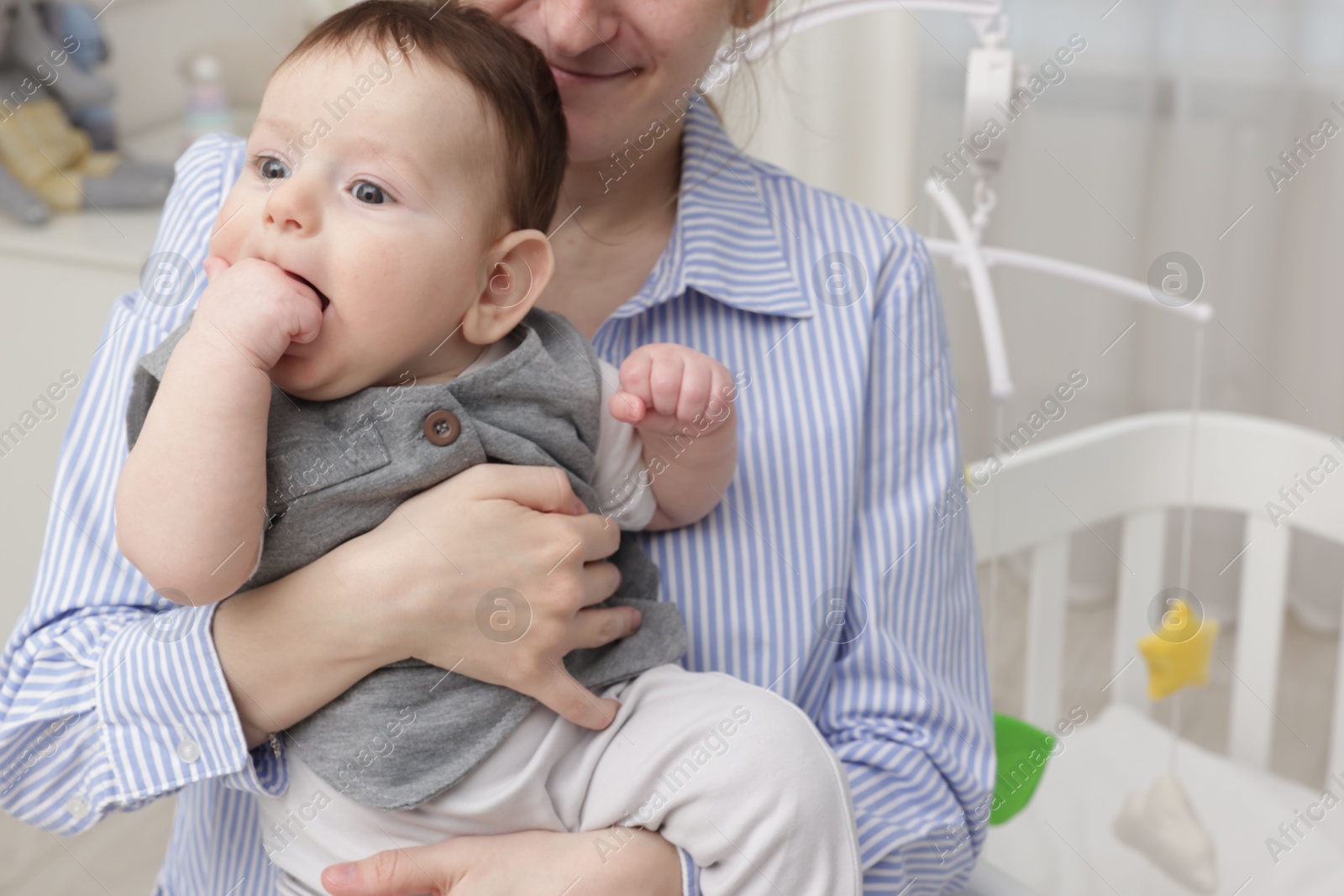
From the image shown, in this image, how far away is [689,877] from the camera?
32.1 inches

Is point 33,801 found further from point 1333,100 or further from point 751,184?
point 1333,100

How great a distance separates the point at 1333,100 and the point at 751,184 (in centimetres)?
178

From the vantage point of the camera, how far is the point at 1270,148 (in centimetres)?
244

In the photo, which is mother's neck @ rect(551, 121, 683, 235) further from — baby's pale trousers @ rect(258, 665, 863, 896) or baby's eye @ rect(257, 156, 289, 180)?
baby's pale trousers @ rect(258, 665, 863, 896)

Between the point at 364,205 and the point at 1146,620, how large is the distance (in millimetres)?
1415

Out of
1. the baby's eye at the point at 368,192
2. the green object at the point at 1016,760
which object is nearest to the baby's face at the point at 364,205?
the baby's eye at the point at 368,192

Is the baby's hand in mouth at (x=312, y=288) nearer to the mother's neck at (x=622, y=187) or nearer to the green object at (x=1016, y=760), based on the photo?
the mother's neck at (x=622, y=187)

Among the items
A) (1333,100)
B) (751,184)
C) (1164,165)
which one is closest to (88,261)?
(751,184)

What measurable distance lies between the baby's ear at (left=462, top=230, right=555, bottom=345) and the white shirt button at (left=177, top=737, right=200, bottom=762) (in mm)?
327

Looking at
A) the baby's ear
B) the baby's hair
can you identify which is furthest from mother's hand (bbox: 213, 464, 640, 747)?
the baby's hair

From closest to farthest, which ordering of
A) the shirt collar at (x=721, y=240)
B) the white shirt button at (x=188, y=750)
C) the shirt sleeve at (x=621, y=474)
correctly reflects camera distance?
the white shirt button at (x=188, y=750) < the shirt sleeve at (x=621, y=474) < the shirt collar at (x=721, y=240)

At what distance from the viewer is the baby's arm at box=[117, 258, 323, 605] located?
70 centimetres

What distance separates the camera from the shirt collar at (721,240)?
1.02 m

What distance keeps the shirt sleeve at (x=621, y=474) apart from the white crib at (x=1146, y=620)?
2.37 feet
